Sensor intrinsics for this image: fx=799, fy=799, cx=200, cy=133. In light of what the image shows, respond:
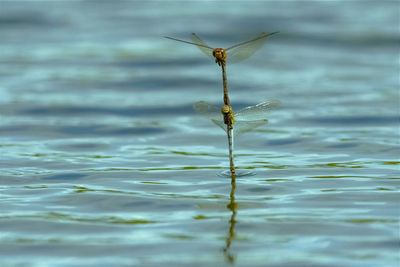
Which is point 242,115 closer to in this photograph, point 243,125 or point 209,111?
point 243,125

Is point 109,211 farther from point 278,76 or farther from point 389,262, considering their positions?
point 278,76

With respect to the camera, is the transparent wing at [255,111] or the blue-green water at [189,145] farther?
the transparent wing at [255,111]

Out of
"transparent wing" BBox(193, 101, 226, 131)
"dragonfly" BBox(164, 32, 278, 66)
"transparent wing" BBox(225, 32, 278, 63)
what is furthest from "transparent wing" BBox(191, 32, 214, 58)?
"transparent wing" BBox(193, 101, 226, 131)

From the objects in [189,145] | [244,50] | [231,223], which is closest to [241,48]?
[244,50]

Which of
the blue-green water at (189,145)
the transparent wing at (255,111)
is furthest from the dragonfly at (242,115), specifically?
the blue-green water at (189,145)

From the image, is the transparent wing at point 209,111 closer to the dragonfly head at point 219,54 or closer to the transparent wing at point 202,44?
the transparent wing at point 202,44

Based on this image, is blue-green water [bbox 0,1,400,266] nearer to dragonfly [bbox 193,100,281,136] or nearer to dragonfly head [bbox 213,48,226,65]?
dragonfly [bbox 193,100,281,136]

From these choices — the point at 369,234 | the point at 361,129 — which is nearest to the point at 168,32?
the point at 361,129
